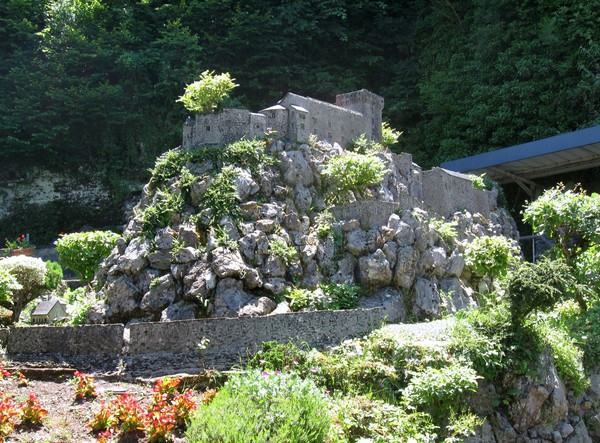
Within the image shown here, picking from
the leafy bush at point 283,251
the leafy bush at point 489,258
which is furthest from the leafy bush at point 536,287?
the leafy bush at point 283,251

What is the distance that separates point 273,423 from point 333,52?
1397 inches

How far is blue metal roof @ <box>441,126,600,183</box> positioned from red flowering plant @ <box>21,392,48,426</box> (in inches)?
1026

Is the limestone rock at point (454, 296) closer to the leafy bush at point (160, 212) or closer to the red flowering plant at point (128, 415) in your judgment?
the leafy bush at point (160, 212)

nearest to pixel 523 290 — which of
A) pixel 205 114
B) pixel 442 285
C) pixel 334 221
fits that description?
pixel 442 285

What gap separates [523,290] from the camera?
16.9 meters

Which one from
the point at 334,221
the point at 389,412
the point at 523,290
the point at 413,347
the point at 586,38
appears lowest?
the point at 389,412

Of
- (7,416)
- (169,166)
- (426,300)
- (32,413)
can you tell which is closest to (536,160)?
(426,300)

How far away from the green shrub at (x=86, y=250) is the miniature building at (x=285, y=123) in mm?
5308

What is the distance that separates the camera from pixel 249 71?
41.7m

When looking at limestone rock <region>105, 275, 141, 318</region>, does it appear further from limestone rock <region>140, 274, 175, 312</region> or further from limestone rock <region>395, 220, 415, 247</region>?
limestone rock <region>395, 220, 415, 247</region>

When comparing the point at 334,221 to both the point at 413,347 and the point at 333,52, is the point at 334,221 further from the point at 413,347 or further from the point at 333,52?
the point at 333,52

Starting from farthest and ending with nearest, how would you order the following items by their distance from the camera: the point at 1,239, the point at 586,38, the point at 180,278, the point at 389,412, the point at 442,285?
the point at 1,239 < the point at 586,38 < the point at 442,285 < the point at 180,278 < the point at 389,412

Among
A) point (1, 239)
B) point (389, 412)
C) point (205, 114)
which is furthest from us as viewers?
point (1, 239)

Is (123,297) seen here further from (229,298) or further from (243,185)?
(243,185)
